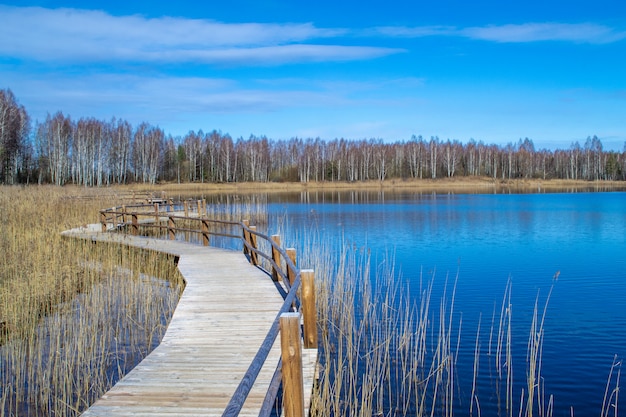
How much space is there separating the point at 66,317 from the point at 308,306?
16.6 ft

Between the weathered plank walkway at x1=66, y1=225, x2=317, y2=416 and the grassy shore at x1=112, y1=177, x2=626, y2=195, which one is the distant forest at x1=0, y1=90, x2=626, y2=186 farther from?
the weathered plank walkway at x1=66, y1=225, x2=317, y2=416

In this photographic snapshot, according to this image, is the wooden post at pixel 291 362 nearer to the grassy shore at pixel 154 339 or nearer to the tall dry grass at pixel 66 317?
the grassy shore at pixel 154 339

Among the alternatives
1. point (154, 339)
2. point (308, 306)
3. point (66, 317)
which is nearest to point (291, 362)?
point (308, 306)

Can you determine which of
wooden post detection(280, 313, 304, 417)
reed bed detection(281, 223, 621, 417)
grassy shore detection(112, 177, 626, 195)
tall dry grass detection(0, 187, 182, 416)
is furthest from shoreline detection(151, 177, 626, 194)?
wooden post detection(280, 313, 304, 417)

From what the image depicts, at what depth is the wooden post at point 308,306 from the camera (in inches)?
227

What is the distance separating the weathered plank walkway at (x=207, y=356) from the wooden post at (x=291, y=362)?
0.86 metres

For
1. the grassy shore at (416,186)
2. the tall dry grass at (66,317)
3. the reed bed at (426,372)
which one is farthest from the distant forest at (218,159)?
the reed bed at (426,372)

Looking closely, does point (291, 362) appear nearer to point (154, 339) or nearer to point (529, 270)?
point (154, 339)

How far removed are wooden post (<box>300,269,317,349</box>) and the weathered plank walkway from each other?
14 centimetres

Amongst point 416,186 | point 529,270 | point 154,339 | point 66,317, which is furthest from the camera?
point 416,186

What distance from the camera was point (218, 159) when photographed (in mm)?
74125

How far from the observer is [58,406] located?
5.70 m

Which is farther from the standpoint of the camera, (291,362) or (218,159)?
(218,159)

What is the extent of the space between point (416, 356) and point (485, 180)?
70.4m
